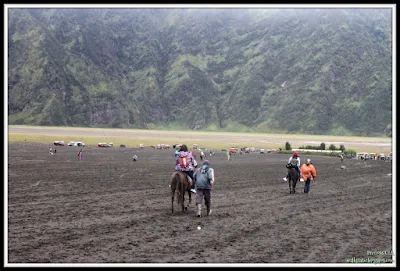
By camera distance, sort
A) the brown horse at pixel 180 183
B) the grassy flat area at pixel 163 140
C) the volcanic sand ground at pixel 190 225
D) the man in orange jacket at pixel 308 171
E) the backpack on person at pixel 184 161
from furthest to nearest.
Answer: the grassy flat area at pixel 163 140 < the man in orange jacket at pixel 308 171 < the backpack on person at pixel 184 161 < the brown horse at pixel 180 183 < the volcanic sand ground at pixel 190 225

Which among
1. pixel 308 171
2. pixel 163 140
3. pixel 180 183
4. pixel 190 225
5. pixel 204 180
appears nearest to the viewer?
pixel 190 225

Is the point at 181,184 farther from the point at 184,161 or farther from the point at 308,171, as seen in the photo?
the point at 308,171

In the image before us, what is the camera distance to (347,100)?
197 m

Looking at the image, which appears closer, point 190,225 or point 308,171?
point 190,225

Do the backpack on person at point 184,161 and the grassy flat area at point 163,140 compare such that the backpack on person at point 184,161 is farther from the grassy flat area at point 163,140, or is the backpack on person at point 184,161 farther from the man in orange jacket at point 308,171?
the grassy flat area at point 163,140

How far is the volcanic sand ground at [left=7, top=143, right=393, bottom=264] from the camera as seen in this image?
12.2 m

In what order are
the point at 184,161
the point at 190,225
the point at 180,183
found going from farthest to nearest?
the point at 184,161 → the point at 180,183 → the point at 190,225

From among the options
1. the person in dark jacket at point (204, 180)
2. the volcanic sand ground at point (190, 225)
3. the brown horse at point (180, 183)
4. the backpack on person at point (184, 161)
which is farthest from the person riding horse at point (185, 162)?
the volcanic sand ground at point (190, 225)

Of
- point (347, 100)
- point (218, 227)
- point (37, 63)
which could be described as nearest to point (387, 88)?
point (347, 100)

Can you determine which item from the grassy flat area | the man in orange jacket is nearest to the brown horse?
the man in orange jacket

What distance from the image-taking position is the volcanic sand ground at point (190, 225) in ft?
40.0

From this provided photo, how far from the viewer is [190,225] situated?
51.7 feet

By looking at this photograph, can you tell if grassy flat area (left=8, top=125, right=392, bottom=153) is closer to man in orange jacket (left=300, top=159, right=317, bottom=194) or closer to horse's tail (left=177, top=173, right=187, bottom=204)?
man in orange jacket (left=300, top=159, right=317, bottom=194)

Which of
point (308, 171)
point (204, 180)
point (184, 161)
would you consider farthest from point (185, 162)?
point (308, 171)
